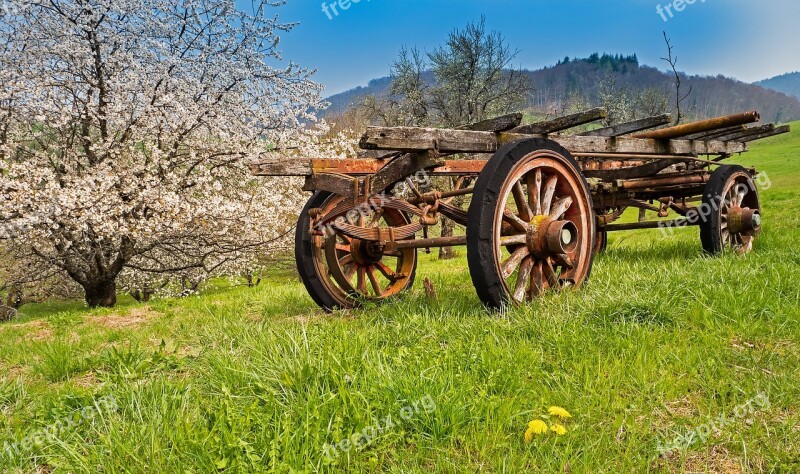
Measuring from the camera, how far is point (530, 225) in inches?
159

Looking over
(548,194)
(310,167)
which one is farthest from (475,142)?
(310,167)

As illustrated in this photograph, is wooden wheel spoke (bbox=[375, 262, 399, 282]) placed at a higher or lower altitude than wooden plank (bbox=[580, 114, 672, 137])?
lower

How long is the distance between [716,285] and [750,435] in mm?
2413

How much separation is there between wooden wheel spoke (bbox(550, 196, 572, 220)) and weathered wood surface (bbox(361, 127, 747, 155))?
0.62m

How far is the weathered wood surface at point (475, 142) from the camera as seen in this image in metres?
3.37

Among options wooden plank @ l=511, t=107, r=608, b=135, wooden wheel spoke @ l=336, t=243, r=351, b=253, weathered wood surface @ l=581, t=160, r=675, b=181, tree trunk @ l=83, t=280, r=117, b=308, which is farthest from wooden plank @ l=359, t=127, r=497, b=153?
tree trunk @ l=83, t=280, r=117, b=308

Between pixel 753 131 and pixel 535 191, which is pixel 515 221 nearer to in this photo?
pixel 535 191

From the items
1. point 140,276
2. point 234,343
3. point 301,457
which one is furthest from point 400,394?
point 140,276

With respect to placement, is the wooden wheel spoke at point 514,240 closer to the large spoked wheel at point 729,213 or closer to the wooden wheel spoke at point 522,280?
the wooden wheel spoke at point 522,280

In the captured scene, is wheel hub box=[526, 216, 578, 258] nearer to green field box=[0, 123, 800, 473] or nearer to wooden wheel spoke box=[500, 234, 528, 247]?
wooden wheel spoke box=[500, 234, 528, 247]

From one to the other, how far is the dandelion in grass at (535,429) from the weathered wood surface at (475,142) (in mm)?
2154

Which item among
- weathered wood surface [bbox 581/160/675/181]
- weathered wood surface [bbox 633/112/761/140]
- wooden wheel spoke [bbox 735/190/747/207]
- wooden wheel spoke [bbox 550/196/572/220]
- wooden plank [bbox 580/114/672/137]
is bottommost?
wooden wheel spoke [bbox 735/190/747/207]

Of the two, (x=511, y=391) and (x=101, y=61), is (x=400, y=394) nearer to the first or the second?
(x=511, y=391)

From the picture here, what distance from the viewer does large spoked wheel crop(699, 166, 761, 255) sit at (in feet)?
19.1
